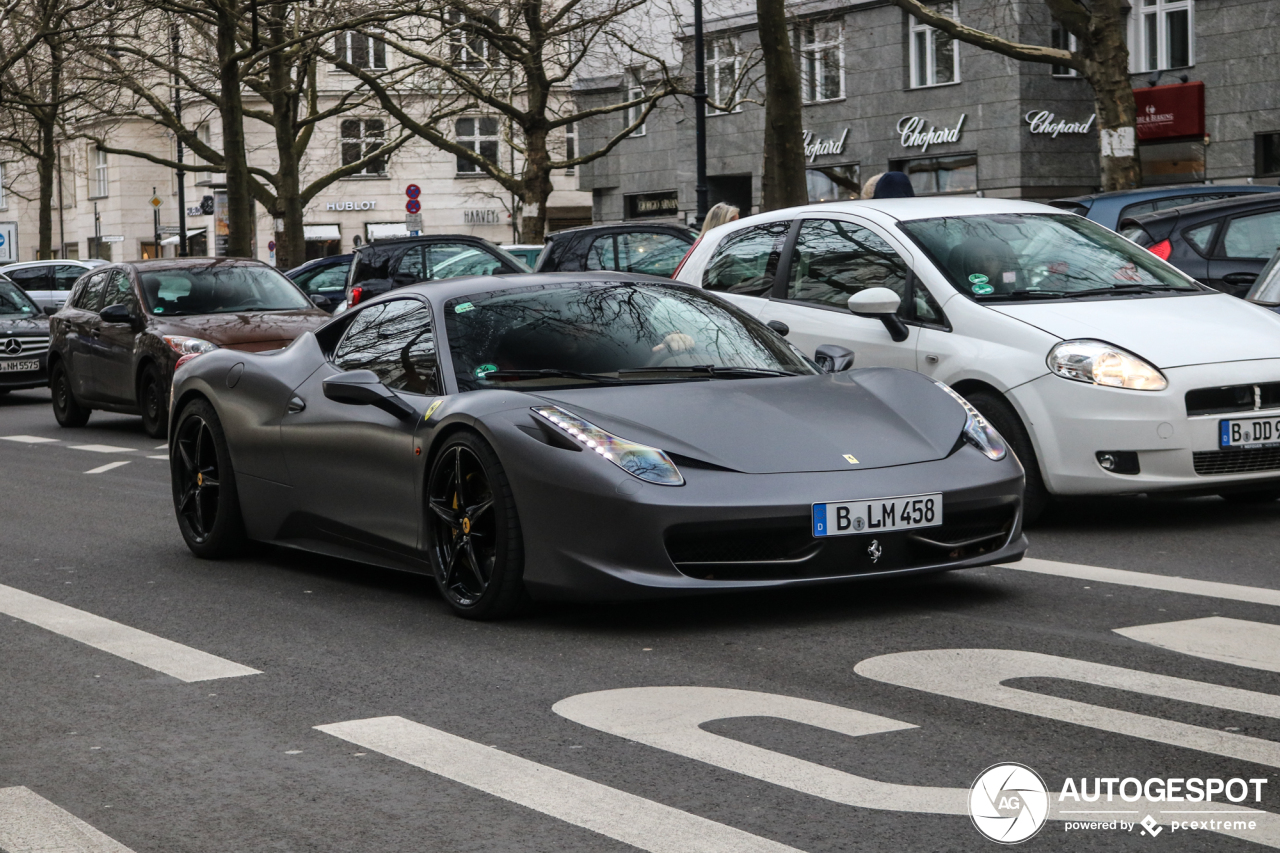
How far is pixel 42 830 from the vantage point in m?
4.14

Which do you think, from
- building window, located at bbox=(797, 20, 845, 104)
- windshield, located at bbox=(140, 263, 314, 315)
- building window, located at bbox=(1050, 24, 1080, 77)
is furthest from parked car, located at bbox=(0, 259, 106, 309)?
windshield, located at bbox=(140, 263, 314, 315)

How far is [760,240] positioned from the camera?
10.6 meters

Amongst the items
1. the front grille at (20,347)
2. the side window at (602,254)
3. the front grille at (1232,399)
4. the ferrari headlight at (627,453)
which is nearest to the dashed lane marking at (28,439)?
the front grille at (20,347)

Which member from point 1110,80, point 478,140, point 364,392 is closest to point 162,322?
point 364,392

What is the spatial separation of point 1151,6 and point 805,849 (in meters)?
36.1

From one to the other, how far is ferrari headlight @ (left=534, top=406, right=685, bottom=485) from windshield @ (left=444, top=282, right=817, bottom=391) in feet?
1.86

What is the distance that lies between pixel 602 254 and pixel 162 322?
15.2ft

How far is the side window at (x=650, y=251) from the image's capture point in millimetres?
18508

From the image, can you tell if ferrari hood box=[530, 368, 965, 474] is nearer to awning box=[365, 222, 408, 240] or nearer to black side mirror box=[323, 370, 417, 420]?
black side mirror box=[323, 370, 417, 420]

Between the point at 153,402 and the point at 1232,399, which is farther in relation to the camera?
the point at 153,402

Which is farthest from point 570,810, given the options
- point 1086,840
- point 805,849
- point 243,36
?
point 243,36

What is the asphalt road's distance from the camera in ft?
13.3

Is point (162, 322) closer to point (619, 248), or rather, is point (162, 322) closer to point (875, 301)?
point (619, 248)

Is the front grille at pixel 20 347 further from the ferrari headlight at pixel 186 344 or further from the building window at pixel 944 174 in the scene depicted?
the building window at pixel 944 174
